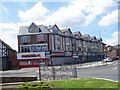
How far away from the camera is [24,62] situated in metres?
75.1

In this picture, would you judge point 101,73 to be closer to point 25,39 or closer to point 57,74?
point 57,74

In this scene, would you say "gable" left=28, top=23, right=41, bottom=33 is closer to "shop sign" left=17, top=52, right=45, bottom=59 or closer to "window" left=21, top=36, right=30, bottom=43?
"window" left=21, top=36, right=30, bottom=43

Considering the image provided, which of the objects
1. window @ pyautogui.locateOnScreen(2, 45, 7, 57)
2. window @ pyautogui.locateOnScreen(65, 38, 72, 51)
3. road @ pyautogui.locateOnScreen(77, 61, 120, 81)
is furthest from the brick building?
road @ pyautogui.locateOnScreen(77, 61, 120, 81)

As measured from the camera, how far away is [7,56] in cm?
7244

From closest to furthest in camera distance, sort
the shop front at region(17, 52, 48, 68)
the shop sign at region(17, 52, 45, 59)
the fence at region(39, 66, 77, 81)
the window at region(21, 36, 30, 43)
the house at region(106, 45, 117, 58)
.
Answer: the fence at region(39, 66, 77, 81), the shop front at region(17, 52, 48, 68), the shop sign at region(17, 52, 45, 59), the window at region(21, 36, 30, 43), the house at region(106, 45, 117, 58)

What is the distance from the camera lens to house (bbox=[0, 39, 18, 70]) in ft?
230

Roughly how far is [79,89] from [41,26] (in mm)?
63428

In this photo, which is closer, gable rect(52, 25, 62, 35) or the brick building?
the brick building

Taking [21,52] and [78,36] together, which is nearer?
[21,52]

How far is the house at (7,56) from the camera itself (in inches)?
2756

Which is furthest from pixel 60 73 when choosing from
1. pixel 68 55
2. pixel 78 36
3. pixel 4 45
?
pixel 78 36

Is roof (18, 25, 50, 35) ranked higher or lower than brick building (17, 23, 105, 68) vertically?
higher

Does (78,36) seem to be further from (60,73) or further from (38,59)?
(60,73)

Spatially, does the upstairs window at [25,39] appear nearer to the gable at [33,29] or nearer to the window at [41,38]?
the gable at [33,29]
